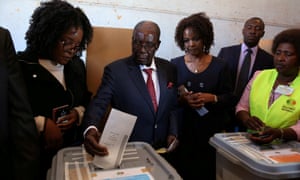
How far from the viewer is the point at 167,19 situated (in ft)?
10.2

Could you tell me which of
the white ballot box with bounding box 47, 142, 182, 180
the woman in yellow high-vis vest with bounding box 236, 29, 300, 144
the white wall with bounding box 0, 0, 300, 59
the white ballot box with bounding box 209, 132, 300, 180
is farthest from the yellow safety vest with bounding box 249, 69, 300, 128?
the white wall with bounding box 0, 0, 300, 59

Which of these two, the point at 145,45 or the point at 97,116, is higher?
the point at 145,45

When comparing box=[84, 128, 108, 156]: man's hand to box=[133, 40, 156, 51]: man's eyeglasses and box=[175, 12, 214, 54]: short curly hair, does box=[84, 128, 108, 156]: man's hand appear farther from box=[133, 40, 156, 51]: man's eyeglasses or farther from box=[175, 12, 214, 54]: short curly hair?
box=[175, 12, 214, 54]: short curly hair

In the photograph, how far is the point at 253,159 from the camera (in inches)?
44.3

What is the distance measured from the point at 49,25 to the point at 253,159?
1179 millimetres

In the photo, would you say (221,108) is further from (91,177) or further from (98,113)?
(91,177)

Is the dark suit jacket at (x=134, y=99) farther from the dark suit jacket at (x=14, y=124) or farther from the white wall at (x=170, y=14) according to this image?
the white wall at (x=170, y=14)

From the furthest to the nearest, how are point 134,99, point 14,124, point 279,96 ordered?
point 279,96
point 134,99
point 14,124

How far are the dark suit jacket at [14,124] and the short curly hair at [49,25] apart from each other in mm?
418

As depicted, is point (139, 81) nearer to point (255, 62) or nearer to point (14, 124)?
point (14, 124)

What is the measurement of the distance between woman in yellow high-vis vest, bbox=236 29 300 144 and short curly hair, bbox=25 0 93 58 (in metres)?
1.11

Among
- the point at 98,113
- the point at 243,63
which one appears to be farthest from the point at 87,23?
the point at 243,63

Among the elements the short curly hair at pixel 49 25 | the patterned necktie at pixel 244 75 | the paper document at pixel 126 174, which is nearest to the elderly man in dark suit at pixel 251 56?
the patterned necktie at pixel 244 75

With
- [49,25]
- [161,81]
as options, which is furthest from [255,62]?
[49,25]
